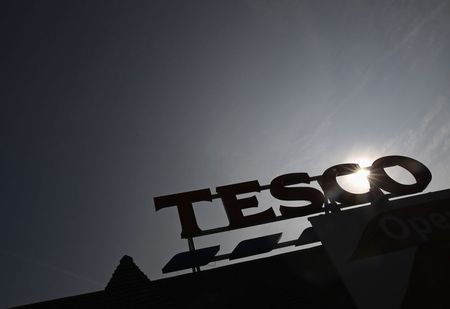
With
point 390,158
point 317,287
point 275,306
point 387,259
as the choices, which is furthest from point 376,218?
point 390,158

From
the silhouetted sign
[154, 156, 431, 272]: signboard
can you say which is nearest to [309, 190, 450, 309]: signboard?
[154, 156, 431, 272]: signboard

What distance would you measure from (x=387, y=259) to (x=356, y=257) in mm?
933

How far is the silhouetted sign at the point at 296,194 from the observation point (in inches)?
554

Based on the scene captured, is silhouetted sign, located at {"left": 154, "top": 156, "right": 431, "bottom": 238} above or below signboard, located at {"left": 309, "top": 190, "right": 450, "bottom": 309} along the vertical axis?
above

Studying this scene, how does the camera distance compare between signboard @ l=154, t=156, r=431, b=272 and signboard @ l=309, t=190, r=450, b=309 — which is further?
signboard @ l=154, t=156, r=431, b=272

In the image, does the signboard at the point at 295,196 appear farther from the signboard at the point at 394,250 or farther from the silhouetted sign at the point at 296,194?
the signboard at the point at 394,250

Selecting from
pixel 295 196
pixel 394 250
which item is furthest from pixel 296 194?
pixel 394 250

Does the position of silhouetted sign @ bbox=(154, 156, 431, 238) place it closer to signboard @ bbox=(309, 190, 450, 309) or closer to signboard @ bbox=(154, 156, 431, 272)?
signboard @ bbox=(154, 156, 431, 272)

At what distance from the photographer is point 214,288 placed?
10586 millimetres

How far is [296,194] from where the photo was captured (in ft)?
49.8

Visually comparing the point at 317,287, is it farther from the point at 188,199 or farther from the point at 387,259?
the point at 188,199

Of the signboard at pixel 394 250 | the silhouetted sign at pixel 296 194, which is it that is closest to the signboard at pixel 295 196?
the silhouetted sign at pixel 296 194

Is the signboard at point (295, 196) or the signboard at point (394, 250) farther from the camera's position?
the signboard at point (295, 196)

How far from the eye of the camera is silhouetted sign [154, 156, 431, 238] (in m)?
14.1
